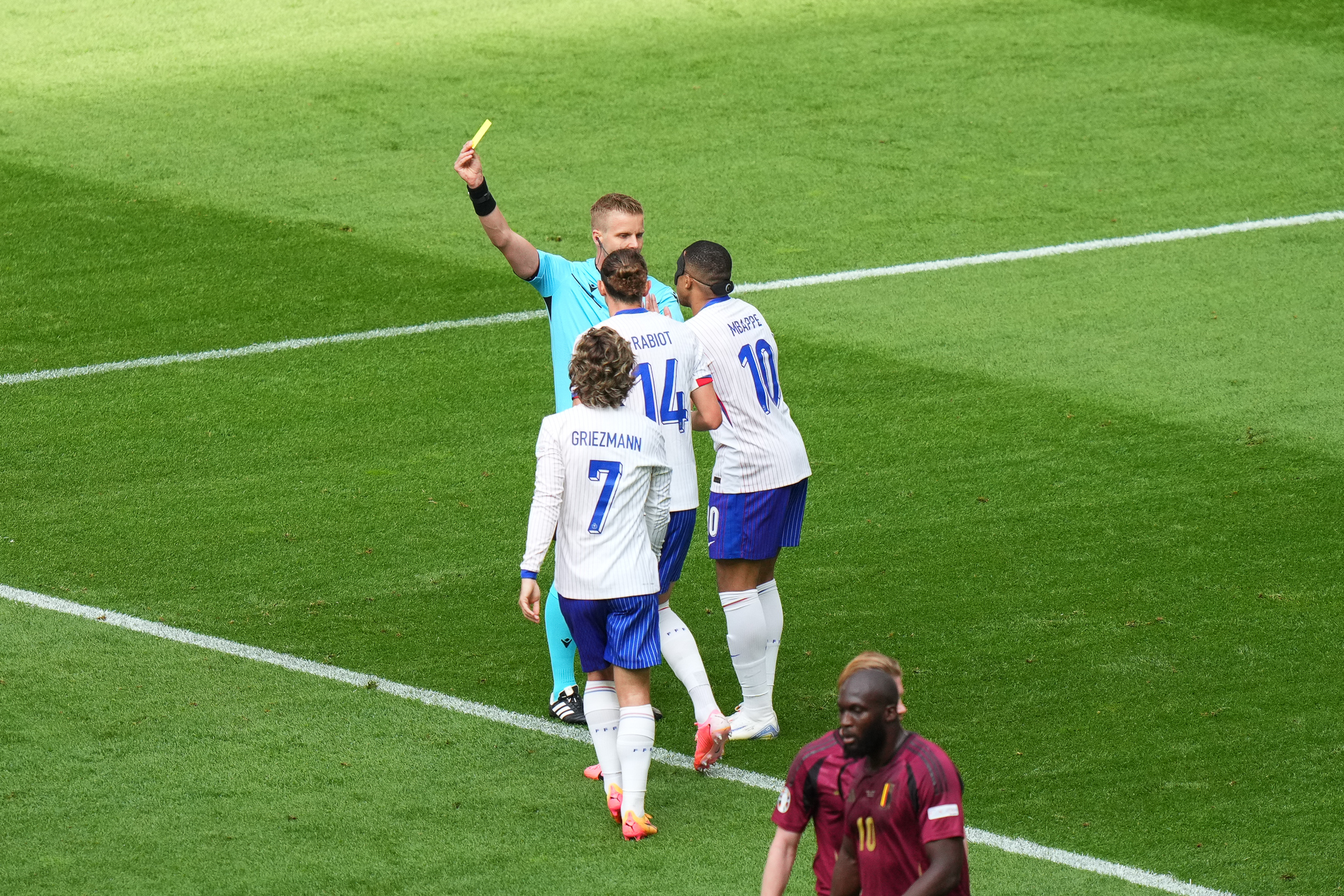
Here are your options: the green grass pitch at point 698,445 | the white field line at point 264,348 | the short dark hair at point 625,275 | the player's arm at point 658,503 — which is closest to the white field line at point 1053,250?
the green grass pitch at point 698,445

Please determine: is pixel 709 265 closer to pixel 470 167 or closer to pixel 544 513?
pixel 470 167

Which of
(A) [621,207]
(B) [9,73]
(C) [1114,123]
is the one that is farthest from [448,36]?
(A) [621,207]

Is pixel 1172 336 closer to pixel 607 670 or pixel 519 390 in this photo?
pixel 519 390

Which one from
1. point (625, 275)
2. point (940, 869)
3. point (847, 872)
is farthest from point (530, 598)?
point (940, 869)

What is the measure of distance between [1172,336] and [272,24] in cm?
1098

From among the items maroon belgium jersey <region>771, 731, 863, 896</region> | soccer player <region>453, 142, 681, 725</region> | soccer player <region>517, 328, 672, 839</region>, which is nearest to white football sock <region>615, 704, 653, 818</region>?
soccer player <region>517, 328, 672, 839</region>

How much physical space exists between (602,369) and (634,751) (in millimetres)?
1348

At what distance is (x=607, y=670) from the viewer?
20.5 feet

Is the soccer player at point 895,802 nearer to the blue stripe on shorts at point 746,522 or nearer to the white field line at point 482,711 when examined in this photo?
the white field line at point 482,711

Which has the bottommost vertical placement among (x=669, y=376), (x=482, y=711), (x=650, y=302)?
(x=482, y=711)

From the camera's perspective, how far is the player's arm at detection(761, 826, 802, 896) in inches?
171

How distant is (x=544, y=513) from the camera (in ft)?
19.7

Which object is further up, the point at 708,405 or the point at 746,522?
the point at 708,405

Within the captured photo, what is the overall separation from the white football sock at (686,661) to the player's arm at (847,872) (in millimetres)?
2210
